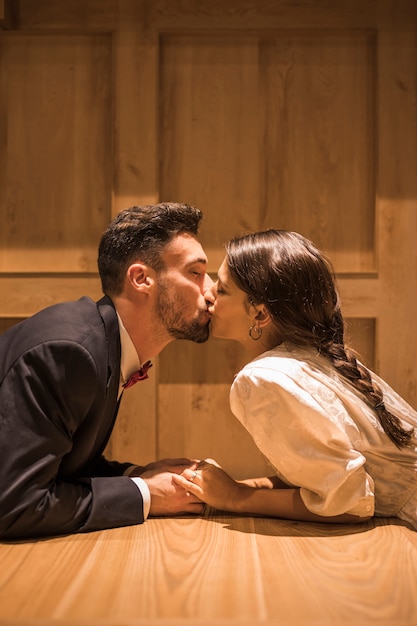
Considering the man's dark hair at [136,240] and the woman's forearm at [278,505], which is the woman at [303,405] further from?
→ the man's dark hair at [136,240]

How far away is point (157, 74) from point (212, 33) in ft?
0.97

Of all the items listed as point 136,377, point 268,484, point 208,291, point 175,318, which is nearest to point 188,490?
point 268,484

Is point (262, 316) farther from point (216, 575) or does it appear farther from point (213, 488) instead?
point (216, 575)

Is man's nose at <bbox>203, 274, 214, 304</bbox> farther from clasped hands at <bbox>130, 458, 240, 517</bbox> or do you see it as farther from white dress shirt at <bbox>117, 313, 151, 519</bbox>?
clasped hands at <bbox>130, 458, 240, 517</bbox>

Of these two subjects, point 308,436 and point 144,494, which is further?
point 144,494

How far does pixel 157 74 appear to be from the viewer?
3.01m

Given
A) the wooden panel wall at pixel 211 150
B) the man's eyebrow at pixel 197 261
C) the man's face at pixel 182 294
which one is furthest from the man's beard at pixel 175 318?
the wooden panel wall at pixel 211 150

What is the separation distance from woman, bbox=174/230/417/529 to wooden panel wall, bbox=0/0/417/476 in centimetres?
93

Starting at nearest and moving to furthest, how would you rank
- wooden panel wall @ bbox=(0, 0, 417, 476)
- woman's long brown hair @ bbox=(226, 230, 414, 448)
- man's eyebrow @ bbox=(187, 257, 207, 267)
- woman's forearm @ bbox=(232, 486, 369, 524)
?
woman's forearm @ bbox=(232, 486, 369, 524) < woman's long brown hair @ bbox=(226, 230, 414, 448) < man's eyebrow @ bbox=(187, 257, 207, 267) < wooden panel wall @ bbox=(0, 0, 417, 476)

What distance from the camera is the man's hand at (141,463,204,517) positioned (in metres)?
1.99

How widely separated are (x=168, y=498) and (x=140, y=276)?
69 centimetres

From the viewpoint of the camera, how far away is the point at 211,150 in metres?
3.06

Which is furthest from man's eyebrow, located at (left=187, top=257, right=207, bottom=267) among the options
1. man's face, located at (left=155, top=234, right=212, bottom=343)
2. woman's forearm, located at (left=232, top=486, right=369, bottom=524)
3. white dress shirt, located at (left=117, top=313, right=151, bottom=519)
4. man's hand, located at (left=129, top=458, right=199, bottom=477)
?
woman's forearm, located at (left=232, top=486, right=369, bottom=524)

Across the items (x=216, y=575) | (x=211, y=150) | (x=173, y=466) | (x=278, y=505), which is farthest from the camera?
(x=211, y=150)
